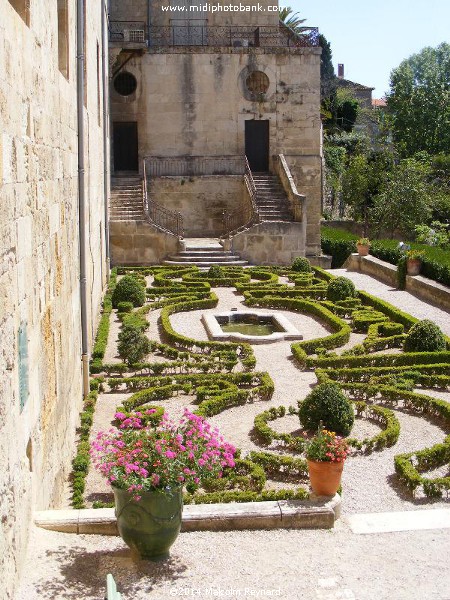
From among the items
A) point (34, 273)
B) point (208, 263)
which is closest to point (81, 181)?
point (34, 273)

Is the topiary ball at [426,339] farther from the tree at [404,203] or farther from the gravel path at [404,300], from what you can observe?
the tree at [404,203]

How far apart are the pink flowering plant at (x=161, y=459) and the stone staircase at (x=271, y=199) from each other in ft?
70.9

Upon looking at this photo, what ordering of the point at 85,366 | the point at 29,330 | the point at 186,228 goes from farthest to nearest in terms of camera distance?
1. the point at 186,228
2. the point at 85,366
3. the point at 29,330

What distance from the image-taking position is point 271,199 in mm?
29578

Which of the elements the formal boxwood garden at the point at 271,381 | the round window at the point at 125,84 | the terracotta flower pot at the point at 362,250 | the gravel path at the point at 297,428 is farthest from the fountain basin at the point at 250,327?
the round window at the point at 125,84

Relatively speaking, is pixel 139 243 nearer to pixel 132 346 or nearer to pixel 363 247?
pixel 363 247

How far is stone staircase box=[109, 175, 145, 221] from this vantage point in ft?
91.3

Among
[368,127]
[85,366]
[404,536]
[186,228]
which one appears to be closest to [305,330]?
[85,366]

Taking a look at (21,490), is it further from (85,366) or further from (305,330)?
(305,330)

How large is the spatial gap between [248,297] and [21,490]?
14450 millimetres

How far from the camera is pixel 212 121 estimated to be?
31.2 m

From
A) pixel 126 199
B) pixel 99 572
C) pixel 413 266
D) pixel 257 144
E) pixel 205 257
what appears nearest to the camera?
pixel 99 572

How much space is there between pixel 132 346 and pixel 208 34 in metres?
21.1

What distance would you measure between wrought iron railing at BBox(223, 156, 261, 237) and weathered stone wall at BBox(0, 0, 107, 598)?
1805 cm
